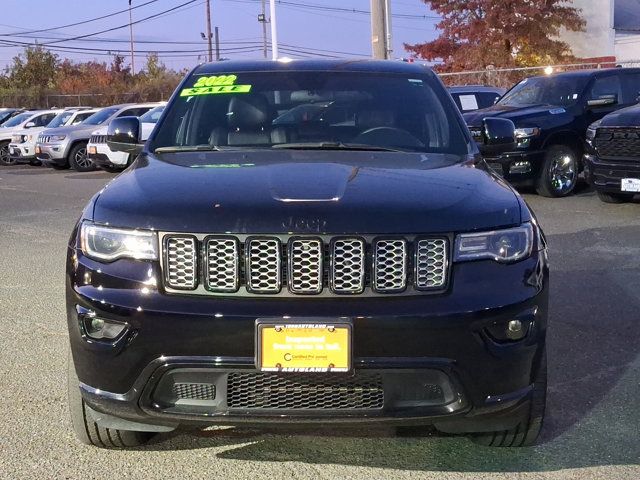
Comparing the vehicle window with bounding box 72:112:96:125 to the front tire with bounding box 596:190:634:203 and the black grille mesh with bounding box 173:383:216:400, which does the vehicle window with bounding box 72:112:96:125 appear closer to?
the front tire with bounding box 596:190:634:203

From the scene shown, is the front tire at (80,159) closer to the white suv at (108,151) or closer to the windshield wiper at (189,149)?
the white suv at (108,151)

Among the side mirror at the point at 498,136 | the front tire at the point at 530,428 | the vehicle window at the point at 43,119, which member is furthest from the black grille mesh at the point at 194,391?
the vehicle window at the point at 43,119

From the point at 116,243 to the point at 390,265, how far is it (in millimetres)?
1018

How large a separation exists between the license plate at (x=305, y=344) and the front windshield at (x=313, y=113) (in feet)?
5.02

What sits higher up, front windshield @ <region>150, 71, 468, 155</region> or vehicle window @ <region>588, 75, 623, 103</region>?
front windshield @ <region>150, 71, 468, 155</region>

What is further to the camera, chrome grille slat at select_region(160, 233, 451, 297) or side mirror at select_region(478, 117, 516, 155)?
side mirror at select_region(478, 117, 516, 155)

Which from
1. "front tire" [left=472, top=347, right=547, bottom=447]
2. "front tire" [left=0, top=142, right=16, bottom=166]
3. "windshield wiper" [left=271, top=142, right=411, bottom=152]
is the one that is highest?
"windshield wiper" [left=271, top=142, right=411, bottom=152]

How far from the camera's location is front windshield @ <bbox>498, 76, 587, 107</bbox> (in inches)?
514

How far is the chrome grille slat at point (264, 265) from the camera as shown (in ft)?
10.4

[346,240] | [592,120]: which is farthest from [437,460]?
[592,120]

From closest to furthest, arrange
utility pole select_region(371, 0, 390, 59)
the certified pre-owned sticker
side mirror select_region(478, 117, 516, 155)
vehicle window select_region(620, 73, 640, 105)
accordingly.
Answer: the certified pre-owned sticker → side mirror select_region(478, 117, 516, 155) → vehicle window select_region(620, 73, 640, 105) → utility pole select_region(371, 0, 390, 59)

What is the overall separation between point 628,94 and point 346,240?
1141 cm

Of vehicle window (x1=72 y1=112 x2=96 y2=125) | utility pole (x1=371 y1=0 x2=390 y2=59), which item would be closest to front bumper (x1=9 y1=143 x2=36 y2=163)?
vehicle window (x1=72 y1=112 x2=96 y2=125)

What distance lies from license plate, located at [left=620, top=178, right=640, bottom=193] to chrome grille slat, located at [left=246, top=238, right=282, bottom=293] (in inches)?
327
